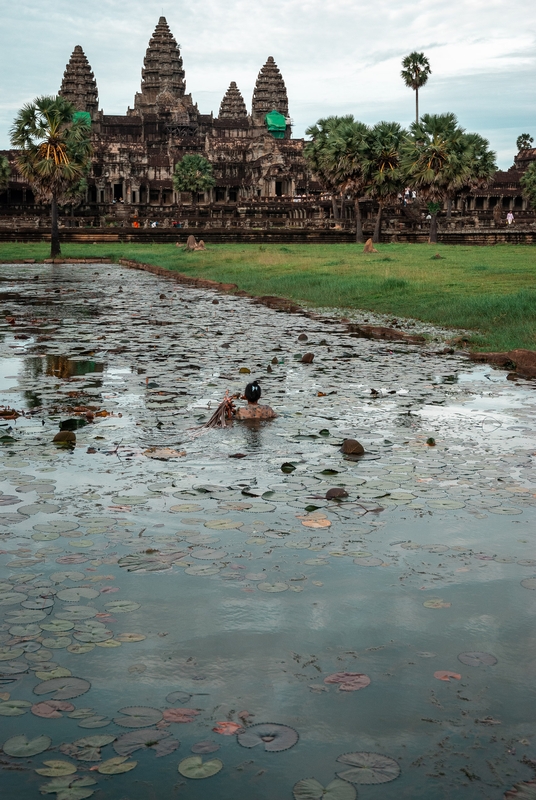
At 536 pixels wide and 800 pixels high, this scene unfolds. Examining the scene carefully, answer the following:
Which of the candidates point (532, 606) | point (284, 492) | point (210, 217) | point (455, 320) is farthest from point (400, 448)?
point (210, 217)

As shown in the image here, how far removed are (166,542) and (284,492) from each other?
1.18 m

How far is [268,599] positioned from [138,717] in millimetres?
1176

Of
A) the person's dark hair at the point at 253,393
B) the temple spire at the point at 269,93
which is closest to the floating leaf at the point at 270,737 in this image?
the person's dark hair at the point at 253,393

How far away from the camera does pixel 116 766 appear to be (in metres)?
3.05

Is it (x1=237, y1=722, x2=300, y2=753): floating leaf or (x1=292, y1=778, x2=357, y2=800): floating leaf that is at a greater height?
(x1=237, y1=722, x2=300, y2=753): floating leaf

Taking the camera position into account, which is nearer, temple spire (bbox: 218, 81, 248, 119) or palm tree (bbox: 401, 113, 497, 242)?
palm tree (bbox: 401, 113, 497, 242)

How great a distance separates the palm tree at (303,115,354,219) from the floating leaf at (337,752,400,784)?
2349 inches

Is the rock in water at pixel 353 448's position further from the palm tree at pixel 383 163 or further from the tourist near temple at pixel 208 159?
the tourist near temple at pixel 208 159

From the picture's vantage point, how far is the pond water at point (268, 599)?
123 inches

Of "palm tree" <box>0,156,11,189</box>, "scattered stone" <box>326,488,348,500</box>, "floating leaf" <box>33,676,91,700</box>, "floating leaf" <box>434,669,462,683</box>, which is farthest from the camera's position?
"palm tree" <box>0,156,11,189</box>

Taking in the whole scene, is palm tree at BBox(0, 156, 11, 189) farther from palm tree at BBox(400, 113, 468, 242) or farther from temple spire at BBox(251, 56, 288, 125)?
temple spire at BBox(251, 56, 288, 125)

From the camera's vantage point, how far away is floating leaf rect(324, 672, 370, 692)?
3.57 metres

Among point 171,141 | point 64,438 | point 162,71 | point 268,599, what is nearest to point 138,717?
point 268,599

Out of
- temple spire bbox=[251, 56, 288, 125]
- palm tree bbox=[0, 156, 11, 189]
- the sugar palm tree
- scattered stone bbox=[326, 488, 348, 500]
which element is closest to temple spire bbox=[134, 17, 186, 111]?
temple spire bbox=[251, 56, 288, 125]
